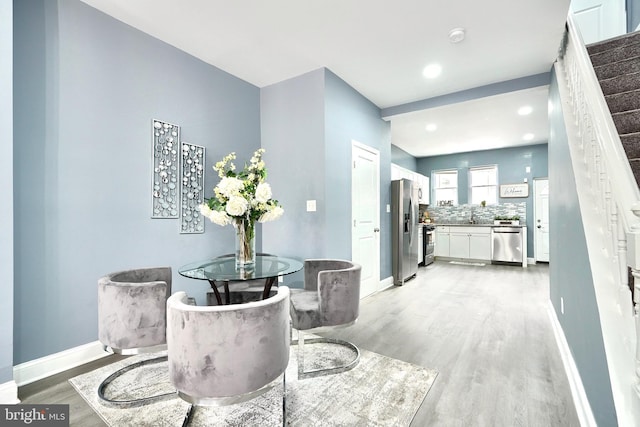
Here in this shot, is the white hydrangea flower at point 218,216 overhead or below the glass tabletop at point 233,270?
overhead

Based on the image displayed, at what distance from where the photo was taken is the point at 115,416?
1.61m

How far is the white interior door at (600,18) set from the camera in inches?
115

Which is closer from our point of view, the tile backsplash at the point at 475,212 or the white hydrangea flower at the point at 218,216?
the white hydrangea flower at the point at 218,216

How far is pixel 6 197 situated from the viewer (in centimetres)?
173

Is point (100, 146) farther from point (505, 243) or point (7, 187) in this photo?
point (505, 243)

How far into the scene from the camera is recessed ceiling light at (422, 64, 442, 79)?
3.28 meters

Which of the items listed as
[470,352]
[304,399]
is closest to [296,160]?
[304,399]

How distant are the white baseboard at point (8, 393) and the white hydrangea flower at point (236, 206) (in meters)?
1.63

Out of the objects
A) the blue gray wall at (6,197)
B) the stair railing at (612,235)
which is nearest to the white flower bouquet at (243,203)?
the blue gray wall at (6,197)

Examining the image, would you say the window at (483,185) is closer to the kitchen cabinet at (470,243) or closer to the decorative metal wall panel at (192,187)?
the kitchen cabinet at (470,243)

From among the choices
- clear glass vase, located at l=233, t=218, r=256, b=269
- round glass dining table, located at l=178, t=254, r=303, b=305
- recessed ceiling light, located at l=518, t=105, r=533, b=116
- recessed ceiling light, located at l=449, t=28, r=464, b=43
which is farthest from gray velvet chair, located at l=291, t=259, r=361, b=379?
recessed ceiling light, located at l=518, t=105, r=533, b=116

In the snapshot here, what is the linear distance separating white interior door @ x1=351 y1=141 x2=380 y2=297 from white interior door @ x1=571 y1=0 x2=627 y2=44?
8.38ft

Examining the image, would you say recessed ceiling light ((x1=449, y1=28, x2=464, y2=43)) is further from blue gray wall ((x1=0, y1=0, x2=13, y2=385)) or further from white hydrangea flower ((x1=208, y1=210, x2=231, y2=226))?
blue gray wall ((x1=0, y1=0, x2=13, y2=385))

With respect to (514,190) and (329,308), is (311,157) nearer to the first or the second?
(329,308)
